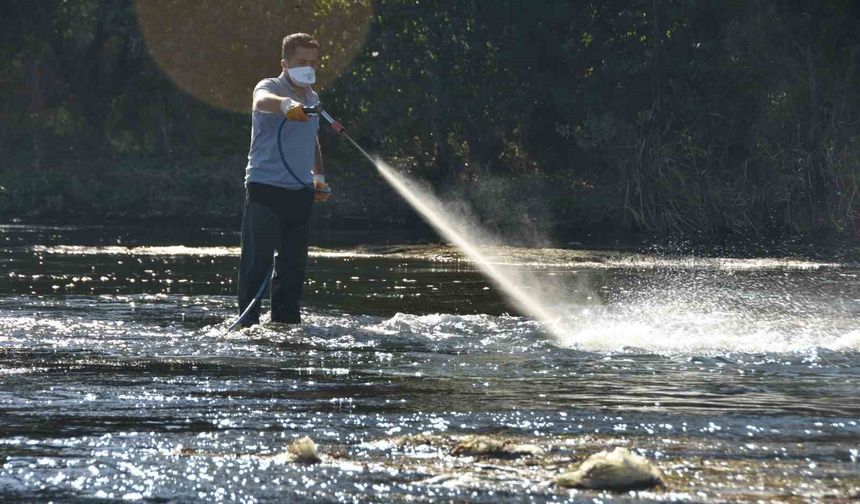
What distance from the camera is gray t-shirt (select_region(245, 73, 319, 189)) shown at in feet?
39.6

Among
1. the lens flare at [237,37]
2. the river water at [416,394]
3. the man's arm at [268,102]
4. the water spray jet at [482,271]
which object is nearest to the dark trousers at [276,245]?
the water spray jet at [482,271]

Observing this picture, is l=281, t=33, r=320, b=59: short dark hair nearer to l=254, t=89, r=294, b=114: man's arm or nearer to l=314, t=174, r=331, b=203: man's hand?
l=254, t=89, r=294, b=114: man's arm

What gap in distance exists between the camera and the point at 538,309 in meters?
14.7

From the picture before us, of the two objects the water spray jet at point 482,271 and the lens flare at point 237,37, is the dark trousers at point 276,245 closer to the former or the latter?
the water spray jet at point 482,271

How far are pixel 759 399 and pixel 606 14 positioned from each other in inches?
1060

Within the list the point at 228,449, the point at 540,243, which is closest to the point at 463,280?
the point at 540,243

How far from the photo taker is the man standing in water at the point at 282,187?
12.1 metres

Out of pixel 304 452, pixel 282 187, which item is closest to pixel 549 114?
pixel 282 187

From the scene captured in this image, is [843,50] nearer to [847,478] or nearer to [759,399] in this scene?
[759,399]

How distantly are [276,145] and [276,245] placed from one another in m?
0.87

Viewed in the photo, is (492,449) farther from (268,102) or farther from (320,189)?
(320,189)

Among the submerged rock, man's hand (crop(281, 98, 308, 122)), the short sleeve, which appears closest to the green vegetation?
the short sleeve

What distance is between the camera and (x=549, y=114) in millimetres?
35781

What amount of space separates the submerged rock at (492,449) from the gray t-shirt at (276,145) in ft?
19.8
